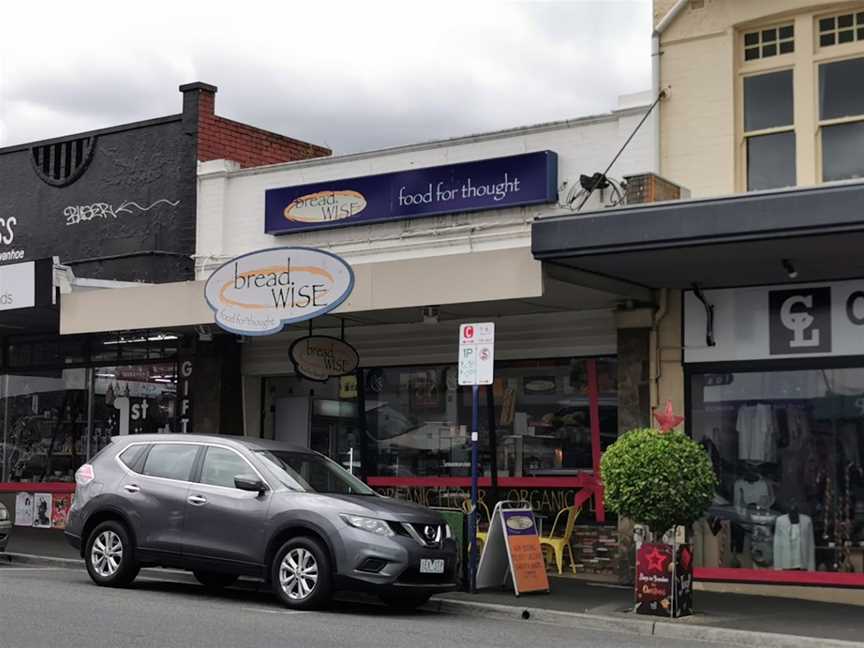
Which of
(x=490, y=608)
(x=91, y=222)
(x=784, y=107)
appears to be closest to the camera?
(x=490, y=608)

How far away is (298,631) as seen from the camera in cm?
1022

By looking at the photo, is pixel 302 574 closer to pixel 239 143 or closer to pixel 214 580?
pixel 214 580

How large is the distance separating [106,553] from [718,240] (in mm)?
7076

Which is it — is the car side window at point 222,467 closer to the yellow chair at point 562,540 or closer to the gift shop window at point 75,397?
the yellow chair at point 562,540

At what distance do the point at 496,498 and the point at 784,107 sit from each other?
615 cm

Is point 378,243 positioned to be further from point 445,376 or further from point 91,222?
Answer: point 91,222

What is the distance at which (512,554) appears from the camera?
523 inches

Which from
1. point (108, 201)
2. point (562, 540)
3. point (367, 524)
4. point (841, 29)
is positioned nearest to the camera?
point (367, 524)

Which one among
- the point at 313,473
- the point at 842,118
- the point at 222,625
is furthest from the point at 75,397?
the point at 842,118

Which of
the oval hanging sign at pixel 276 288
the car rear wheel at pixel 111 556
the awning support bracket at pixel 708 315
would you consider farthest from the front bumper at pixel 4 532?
the awning support bracket at pixel 708 315

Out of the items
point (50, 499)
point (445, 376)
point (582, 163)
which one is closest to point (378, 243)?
point (445, 376)

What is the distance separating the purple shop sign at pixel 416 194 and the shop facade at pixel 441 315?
2cm

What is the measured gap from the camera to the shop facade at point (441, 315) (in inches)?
599

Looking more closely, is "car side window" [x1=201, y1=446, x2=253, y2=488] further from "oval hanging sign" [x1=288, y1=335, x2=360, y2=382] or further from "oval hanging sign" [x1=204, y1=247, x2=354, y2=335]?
"oval hanging sign" [x1=288, y1=335, x2=360, y2=382]
